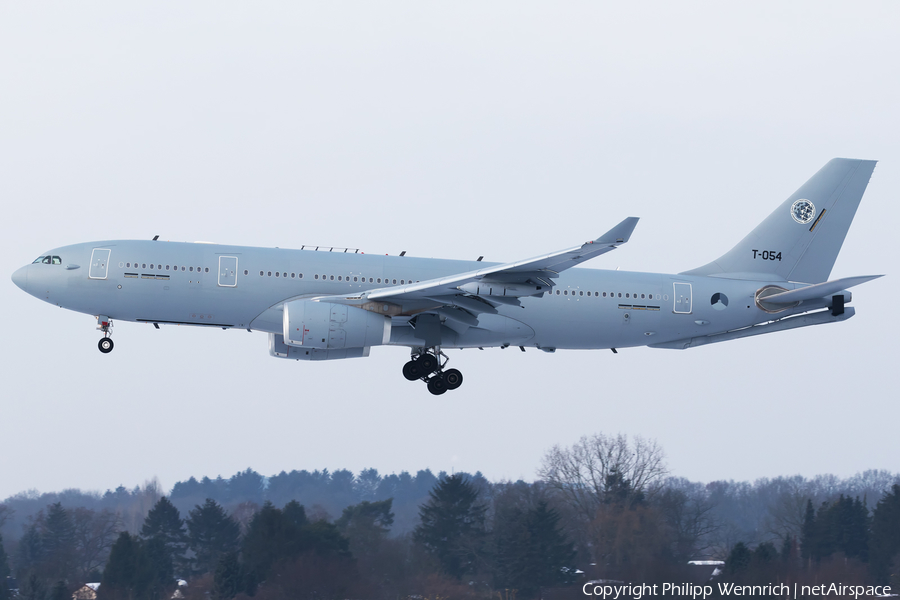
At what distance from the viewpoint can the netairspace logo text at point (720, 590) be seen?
42625 mm

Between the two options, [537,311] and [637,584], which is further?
[637,584]

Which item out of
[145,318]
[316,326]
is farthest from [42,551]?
[316,326]

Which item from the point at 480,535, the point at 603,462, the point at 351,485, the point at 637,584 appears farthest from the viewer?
the point at 351,485

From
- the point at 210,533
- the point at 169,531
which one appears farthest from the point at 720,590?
the point at 169,531

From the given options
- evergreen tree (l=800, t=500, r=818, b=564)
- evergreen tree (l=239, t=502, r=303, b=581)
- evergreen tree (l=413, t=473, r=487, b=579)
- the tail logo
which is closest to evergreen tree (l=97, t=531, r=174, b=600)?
evergreen tree (l=239, t=502, r=303, b=581)

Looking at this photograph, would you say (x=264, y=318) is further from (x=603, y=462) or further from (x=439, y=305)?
(x=603, y=462)

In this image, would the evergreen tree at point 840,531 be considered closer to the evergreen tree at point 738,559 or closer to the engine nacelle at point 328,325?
the evergreen tree at point 738,559

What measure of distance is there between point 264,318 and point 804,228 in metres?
22.1

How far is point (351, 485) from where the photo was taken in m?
102

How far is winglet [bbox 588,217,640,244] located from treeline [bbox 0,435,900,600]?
1815 cm

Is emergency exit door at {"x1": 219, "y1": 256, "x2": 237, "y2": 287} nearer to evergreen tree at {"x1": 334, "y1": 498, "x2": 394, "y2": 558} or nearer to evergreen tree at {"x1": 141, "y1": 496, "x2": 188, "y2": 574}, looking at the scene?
evergreen tree at {"x1": 334, "y1": 498, "x2": 394, "y2": 558}

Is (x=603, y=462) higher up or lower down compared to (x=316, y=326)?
lower down

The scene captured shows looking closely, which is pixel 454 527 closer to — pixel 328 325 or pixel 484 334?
pixel 484 334

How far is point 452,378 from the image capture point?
39.2m
